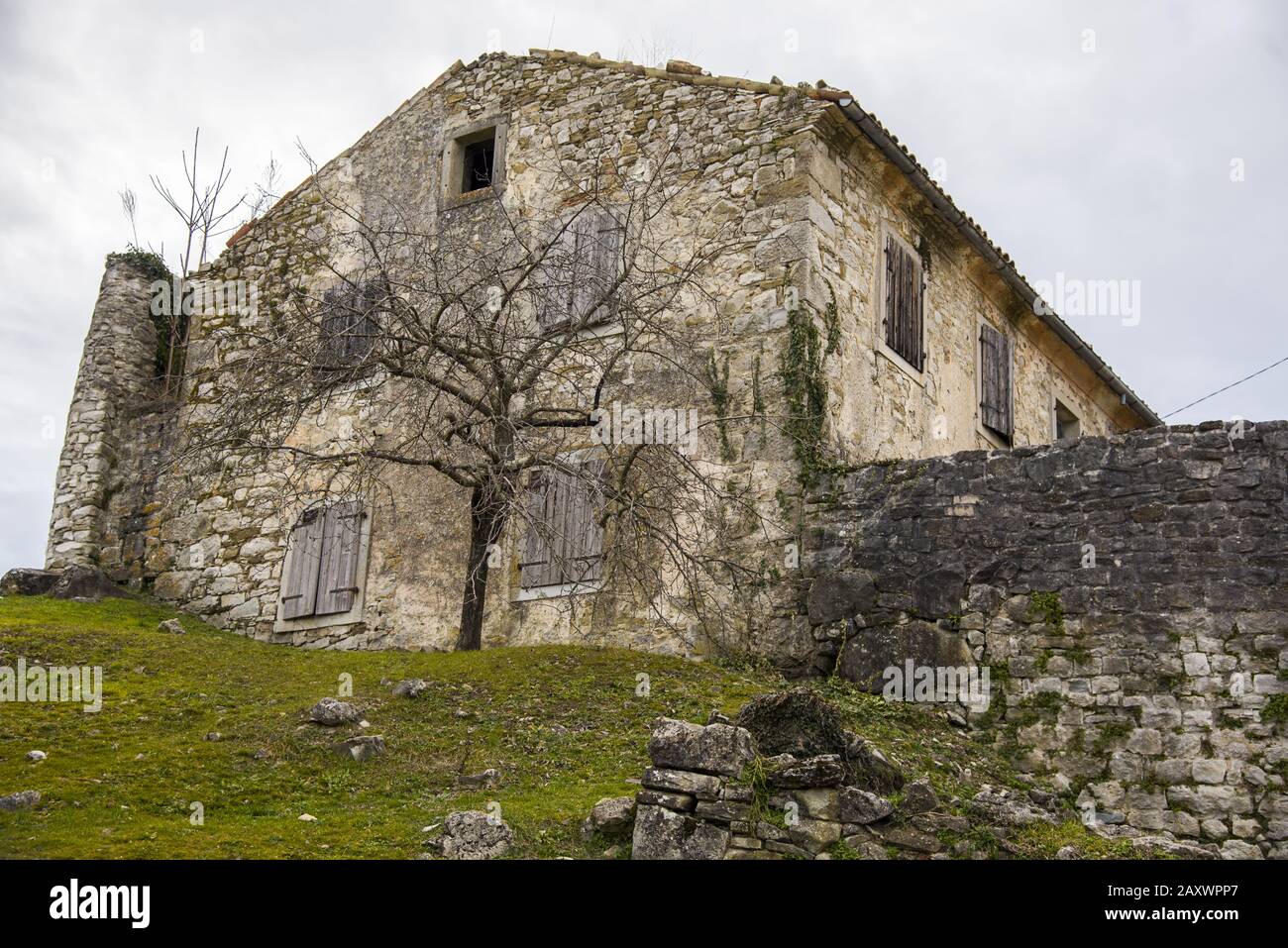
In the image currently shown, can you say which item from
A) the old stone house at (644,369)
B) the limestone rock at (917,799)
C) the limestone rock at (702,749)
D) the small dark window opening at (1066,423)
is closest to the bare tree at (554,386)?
the old stone house at (644,369)

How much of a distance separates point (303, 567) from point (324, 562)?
32 cm

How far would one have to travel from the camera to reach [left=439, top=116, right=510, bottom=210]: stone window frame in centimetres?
1487

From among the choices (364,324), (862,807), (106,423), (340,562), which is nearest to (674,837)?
(862,807)

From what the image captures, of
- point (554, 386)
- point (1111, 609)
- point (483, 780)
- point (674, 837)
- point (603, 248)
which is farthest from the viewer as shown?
point (603, 248)

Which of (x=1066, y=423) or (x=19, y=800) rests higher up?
(x=1066, y=423)

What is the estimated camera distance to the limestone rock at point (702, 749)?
24.4 ft

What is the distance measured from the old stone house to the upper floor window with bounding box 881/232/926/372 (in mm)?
28

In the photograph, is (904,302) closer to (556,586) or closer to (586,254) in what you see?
(586,254)

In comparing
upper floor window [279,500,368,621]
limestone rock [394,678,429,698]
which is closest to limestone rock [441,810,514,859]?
limestone rock [394,678,429,698]

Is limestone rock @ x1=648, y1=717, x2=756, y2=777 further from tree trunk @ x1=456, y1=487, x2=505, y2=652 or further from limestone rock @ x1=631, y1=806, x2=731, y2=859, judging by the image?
tree trunk @ x1=456, y1=487, x2=505, y2=652

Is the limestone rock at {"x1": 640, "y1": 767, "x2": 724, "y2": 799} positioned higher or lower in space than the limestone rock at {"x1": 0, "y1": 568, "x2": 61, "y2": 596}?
lower

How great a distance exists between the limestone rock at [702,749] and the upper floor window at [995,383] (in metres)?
8.89

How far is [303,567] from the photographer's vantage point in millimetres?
14594
